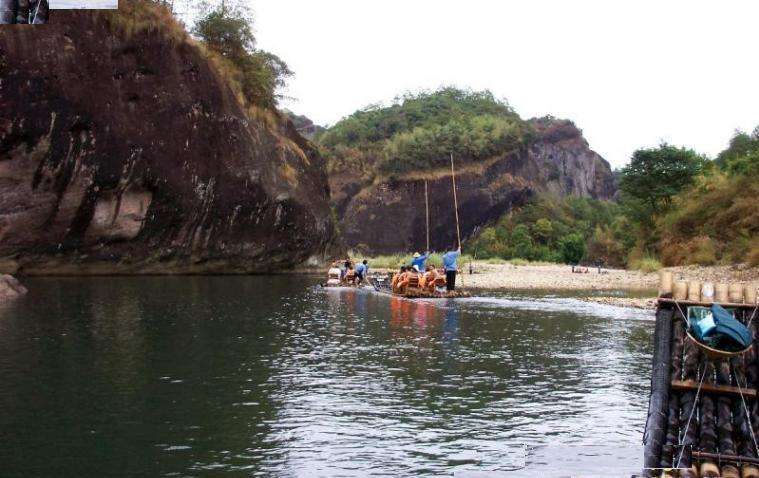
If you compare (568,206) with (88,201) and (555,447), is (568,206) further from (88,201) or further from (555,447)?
(555,447)

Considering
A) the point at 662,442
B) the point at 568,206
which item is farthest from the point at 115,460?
the point at 568,206

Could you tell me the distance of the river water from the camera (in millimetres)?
8859

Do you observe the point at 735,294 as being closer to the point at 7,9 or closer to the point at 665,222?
the point at 7,9

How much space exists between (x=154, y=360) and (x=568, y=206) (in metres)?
116

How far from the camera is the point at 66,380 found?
42.4ft

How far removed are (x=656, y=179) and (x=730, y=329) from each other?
2399 inches

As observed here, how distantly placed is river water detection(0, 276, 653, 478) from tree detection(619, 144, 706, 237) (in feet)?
147

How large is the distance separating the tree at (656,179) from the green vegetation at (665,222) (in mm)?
83

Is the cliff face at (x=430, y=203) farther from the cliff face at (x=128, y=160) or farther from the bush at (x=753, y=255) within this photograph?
the bush at (x=753, y=255)

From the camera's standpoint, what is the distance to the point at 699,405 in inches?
→ 348

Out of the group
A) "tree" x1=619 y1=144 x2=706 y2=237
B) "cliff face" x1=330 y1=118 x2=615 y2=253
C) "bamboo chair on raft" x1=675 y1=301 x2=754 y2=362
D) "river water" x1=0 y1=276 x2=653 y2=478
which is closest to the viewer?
"bamboo chair on raft" x1=675 y1=301 x2=754 y2=362

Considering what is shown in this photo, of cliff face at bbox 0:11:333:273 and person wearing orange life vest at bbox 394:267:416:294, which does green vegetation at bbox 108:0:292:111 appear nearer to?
cliff face at bbox 0:11:333:273

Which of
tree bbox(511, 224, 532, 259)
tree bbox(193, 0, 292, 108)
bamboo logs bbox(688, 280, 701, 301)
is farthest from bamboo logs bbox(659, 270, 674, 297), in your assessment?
tree bbox(511, 224, 532, 259)

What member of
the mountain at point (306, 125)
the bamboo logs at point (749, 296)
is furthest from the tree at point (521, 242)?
the bamboo logs at point (749, 296)
